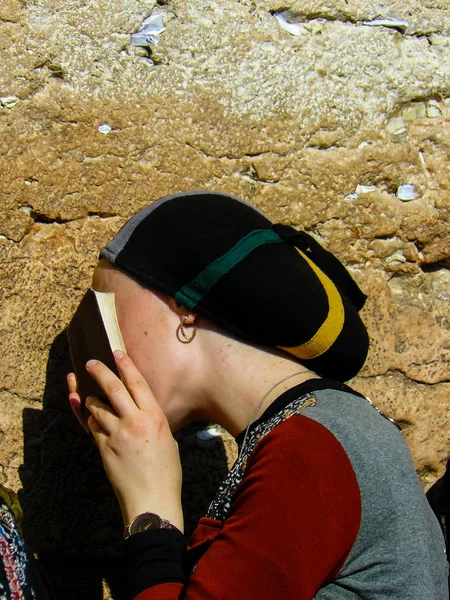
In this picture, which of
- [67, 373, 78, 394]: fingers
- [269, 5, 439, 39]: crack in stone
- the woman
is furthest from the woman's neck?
[269, 5, 439, 39]: crack in stone

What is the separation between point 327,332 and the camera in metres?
1.39

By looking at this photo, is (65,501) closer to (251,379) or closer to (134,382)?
(134,382)

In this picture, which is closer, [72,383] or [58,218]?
[72,383]

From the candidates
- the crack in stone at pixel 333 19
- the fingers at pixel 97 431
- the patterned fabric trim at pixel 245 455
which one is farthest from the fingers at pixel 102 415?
the crack in stone at pixel 333 19

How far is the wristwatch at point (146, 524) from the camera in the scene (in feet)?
4.52

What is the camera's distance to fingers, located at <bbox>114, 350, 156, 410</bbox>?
1.44 metres

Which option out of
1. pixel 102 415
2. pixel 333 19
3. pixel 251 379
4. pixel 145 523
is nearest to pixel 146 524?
pixel 145 523

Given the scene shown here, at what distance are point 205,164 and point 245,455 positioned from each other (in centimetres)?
78

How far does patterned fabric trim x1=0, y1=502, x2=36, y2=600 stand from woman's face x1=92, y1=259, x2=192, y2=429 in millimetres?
369

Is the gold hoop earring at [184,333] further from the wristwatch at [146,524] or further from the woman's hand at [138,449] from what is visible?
the wristwatch at [146,524]

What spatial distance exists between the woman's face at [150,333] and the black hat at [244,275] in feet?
0.11

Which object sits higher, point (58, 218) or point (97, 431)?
point (58, 218)

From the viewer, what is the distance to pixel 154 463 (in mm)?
1429

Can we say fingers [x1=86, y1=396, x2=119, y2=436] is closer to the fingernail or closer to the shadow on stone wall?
the fingernail
